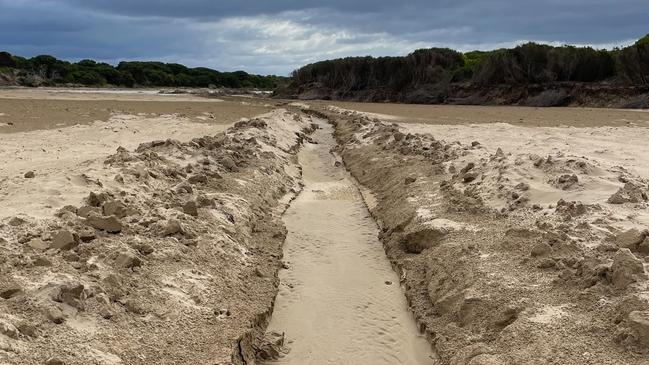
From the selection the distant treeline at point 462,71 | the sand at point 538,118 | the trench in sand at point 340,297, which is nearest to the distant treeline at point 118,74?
the distant treeline at point 462,71

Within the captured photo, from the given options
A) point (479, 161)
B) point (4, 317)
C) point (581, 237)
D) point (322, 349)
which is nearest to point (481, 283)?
point (581, 237)

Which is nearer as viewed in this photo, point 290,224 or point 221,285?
point 221,285

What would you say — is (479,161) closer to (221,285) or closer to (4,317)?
(221,285)

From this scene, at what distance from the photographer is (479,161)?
37.2 feet

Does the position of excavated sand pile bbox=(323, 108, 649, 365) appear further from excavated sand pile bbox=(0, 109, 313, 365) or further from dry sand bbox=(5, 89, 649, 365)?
excavated sand pile bbox=(0, 109, 313, 365)

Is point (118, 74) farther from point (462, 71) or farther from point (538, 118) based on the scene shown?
point (538, 118)

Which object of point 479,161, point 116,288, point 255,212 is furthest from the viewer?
point 479,161

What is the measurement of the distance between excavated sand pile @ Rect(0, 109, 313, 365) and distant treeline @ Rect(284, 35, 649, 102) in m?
43.8

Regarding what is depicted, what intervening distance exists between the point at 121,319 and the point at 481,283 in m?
3.55

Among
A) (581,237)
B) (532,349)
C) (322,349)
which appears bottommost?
(322,349)

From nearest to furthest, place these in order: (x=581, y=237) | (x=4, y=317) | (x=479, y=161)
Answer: (x=4, y=317), (x=581, y=237), (x=479, y=161)

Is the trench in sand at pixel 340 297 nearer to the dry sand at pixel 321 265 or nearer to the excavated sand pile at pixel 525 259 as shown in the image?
the dry sand at pixel 321 265

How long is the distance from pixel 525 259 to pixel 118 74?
12080 cm

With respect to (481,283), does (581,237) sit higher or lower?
higher
